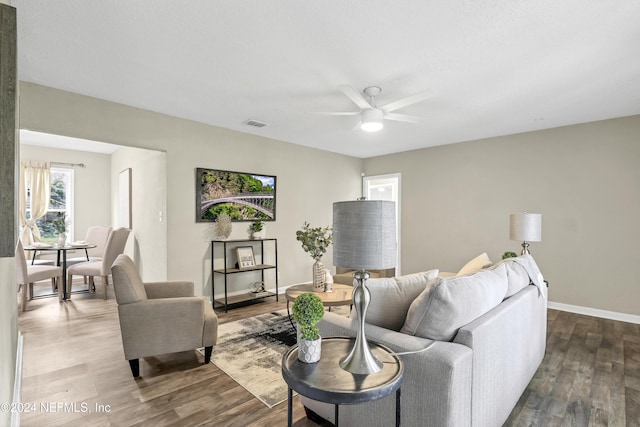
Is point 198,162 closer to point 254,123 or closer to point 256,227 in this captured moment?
point 254,123

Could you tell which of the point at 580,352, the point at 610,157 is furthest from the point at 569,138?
the point at 580,352

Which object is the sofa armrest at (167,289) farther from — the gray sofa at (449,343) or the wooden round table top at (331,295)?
the gray sofa at (449,343)

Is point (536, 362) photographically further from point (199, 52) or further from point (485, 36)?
point (199, 52)

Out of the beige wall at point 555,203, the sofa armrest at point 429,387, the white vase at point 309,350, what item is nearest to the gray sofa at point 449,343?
the sofa armrest at point 429,387

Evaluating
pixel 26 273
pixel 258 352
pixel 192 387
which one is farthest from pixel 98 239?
pixel 192 387

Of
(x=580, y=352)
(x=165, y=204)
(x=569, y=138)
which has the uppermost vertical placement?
(x=569, y=138)

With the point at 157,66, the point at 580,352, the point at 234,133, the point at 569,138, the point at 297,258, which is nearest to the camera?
the point at 157,66

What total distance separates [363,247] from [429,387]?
681mm

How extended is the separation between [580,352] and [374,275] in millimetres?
2641

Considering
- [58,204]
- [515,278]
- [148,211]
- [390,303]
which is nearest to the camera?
[390,303]

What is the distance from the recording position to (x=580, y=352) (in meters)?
3.00

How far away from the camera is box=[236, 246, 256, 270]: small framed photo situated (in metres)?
4.61

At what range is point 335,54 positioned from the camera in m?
2.50

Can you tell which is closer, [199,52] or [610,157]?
[199,52]
